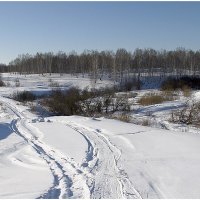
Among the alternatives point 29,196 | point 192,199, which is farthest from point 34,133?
point 192,199

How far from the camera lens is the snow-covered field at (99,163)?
249 inches

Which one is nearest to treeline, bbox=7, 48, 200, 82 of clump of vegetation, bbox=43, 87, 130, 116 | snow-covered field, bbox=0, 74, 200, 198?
clump of vegetation, bbox=43, 87, 130, 116

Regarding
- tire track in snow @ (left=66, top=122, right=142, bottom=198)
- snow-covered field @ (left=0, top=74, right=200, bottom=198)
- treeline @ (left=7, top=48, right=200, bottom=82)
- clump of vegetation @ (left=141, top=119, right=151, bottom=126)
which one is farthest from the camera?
treeline @ (left=7, top=48, right=200, bottom=82)

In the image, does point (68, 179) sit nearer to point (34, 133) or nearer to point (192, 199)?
point (192, 199)

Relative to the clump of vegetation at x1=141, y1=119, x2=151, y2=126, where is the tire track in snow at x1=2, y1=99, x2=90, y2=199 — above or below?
above

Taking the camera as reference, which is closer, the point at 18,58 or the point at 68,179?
the point at 68,179

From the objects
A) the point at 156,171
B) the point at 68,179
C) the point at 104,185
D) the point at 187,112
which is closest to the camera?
the point at 104,185

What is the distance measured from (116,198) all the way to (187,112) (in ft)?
46.7

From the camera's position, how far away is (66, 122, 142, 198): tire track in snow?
611 cm

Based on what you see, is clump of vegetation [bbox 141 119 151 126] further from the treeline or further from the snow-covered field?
the treeline

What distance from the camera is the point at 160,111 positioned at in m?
22.0

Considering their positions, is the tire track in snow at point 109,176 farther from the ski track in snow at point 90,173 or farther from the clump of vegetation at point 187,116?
the clump of vegetation at point 187,116

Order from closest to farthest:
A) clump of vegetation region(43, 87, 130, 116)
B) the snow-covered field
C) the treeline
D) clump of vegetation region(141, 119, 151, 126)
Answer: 1. the snow-covered field
2. clump of vegetation region(141, 119, 151, 126)
3. clump of vegetation region(43, 87, 130, 116)
4. the treeline

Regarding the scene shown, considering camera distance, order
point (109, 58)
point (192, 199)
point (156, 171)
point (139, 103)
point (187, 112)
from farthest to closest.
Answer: point (109, 58) → point (139, 103) → point (187, 112) → point (156, 171) → point (192, 199)
